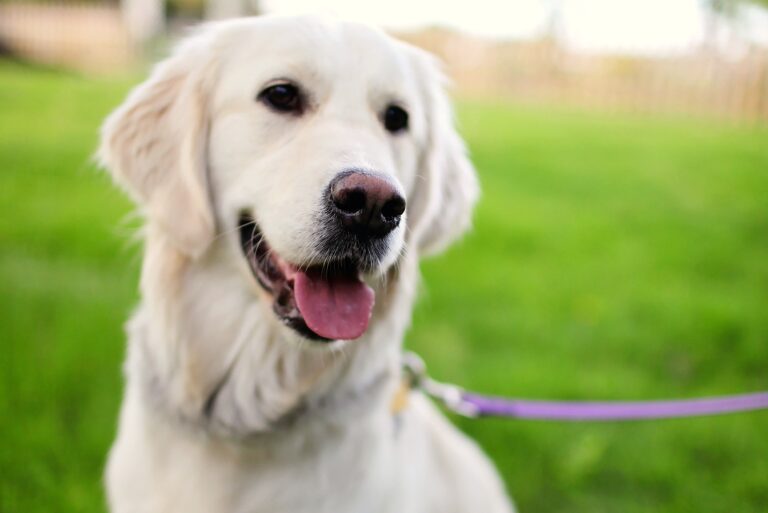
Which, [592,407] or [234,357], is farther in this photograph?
[592,407]

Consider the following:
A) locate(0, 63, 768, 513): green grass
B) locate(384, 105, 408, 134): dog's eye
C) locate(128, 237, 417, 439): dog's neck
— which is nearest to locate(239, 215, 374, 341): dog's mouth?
locate(128, 237, 417, 439): dog's neck

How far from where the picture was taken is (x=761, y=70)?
639 inches

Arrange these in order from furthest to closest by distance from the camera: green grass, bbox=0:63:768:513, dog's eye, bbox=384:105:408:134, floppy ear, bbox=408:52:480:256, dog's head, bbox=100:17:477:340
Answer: green grass, bbox=0:63:768:513 < floppy ear, bbox=408:52:480:256 < dog's eye, bbox=384:105:408:134 < dog's head, bbox=100:17:477:340

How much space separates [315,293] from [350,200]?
14.6 inches

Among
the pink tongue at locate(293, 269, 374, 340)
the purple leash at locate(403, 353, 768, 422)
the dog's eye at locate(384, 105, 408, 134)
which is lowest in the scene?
the purple leash at locate(403, 353, 768, 422)

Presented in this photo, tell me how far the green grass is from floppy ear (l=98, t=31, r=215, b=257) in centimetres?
38

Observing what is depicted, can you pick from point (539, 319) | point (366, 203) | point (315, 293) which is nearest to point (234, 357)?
point (315, 293)

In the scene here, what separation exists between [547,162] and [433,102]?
7.14 meters

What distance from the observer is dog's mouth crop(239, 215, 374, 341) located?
7.09 ft

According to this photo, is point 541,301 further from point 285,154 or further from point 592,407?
point 285,154

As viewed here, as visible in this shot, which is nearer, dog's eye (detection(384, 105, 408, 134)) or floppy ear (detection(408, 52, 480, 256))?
dog's eye (detection(384, 105, 408, 134))

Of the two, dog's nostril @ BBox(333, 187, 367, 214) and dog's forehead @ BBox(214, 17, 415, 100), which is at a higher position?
dog's forehead @ BBox(214, 17, 415, 100)

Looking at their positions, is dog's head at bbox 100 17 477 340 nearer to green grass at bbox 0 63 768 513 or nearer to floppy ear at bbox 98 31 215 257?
floppy ear at bbox 98 31 215 257

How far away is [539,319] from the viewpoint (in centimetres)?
527
